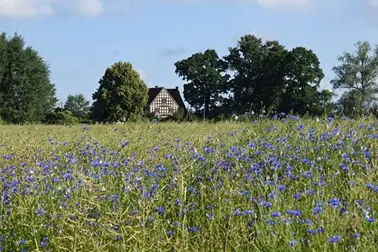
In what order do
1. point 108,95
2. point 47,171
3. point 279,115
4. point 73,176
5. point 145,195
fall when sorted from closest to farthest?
1. point 145,195
2. point 73,176
3. point 47,171
4. point 279,115
5. point 108,95

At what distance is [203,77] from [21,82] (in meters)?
18.7

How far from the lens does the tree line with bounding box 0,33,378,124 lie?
4869cm

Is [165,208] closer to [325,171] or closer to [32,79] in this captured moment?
[325,171]

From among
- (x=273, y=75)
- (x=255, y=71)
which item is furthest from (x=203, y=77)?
(x=273, y=75)

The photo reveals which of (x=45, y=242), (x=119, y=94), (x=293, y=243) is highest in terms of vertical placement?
(x=119, y=94)

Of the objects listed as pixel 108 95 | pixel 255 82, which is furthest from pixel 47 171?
pixel 255 82

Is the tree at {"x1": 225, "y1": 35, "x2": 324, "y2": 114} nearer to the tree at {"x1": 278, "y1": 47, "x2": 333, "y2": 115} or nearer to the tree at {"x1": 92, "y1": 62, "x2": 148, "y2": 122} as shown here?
the tree at {"x1": 278, "y1": 47, "x2": 333, "y2": 115}

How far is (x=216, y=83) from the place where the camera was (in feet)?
205

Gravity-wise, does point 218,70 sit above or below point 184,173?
above

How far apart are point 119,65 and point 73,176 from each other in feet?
149

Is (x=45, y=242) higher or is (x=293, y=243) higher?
(x=293, y=243)

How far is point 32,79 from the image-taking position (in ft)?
179

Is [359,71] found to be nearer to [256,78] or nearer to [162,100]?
[256,78]

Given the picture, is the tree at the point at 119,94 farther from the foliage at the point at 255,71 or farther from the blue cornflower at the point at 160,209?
the blue cornflower at the point at 160,209
